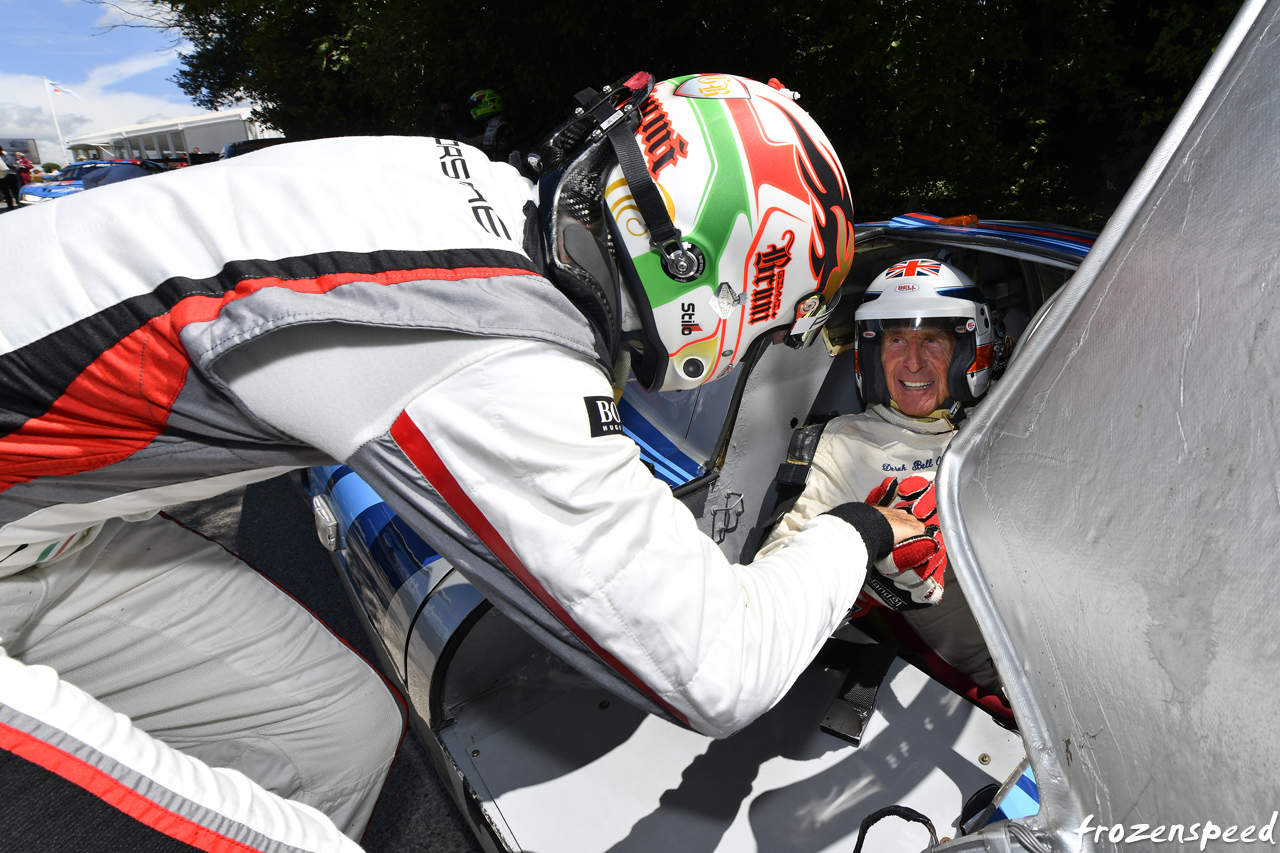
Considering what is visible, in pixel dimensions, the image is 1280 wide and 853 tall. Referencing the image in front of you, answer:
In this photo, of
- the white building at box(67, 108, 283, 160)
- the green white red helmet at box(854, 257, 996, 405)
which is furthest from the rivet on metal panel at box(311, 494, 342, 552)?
the white building at box(67, 108, 283, 160)

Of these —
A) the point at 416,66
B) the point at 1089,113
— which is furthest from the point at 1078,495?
the point at 416,66

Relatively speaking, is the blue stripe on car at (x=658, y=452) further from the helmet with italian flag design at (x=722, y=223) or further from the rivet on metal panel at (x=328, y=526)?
the rivet on metal panel at (x=328, y=526)

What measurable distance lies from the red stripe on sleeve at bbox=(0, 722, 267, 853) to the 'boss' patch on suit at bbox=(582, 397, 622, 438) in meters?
0.67

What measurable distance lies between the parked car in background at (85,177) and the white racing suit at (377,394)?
9.37 m

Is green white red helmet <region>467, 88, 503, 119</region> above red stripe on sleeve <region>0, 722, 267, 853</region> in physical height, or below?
above

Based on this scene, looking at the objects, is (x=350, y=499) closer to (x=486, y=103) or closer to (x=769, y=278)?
(x=769, y=278)

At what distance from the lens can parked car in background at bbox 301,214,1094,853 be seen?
1.33 meters

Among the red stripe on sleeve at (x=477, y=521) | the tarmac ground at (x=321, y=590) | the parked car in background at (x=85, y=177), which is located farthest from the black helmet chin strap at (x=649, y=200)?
the parked car in background at (x=85, y=177)

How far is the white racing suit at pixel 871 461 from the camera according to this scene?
194cm

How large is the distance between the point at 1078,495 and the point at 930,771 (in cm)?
92

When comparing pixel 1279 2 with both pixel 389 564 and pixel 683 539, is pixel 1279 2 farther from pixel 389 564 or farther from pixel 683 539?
pixel 389 564

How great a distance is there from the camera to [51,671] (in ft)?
2.87

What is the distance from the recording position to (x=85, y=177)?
10234 millimetres

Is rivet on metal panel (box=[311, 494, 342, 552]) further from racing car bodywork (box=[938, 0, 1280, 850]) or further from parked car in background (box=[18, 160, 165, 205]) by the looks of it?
parked car in background (box=[18, 160, 165, 205])
